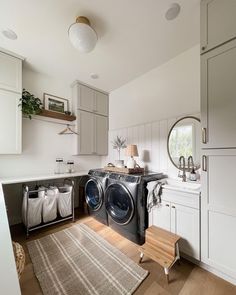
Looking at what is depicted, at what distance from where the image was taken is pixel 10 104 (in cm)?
221

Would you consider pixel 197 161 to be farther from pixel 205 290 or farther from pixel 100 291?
pixel 100 291

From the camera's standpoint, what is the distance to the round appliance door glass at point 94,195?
8.23 ft

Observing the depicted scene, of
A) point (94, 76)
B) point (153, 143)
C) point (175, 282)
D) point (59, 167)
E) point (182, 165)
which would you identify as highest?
point (94, 76)

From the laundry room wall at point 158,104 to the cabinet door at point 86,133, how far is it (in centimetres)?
59

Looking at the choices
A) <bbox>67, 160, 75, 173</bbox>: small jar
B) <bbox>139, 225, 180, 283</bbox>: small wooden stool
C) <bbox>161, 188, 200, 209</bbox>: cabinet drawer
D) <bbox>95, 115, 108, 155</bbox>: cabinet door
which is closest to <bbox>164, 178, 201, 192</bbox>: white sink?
<bbox>161, 188, 200, 209</bbox>: cabinet drawer

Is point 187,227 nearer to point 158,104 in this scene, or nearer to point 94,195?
point 94,195

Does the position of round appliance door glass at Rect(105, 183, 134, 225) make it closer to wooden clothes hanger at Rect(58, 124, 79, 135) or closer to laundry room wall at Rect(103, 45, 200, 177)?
laundry room wall at Rect(103, 45, 200, 177)

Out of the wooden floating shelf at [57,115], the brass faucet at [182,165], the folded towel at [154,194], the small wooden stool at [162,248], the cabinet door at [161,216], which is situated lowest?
the small wooden stool at [162,248]

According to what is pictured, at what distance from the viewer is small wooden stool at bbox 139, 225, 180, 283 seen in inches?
58.6

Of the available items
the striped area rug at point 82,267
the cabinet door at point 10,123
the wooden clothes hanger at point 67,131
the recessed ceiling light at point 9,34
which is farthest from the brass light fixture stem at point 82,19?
the striped area rug at point 82,267

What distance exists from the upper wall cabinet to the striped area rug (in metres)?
2.36

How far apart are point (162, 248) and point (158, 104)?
81.2 inches

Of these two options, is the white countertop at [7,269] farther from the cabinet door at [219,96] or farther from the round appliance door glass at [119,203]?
the cabinet door at [219,96]

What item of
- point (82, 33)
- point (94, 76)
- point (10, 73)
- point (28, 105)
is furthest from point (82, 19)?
point (28, 105)
